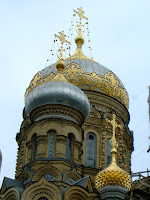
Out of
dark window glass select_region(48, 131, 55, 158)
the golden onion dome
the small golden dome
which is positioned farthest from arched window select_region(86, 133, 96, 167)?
the small golden dome

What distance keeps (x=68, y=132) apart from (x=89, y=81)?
4.36 m

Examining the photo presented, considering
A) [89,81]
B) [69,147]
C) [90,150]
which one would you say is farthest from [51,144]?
[89,81]

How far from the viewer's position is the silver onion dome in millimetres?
16703

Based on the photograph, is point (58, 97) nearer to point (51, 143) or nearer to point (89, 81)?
point (51, 143)

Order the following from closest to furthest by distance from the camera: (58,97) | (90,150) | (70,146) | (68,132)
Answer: (68,132) < (70,146) < (58,97) < (90,150)

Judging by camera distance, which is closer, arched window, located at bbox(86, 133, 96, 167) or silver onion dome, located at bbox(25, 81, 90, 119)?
silver onion dome, located at bbox(25, 81, 90, 119)

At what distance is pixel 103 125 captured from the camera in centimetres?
2008

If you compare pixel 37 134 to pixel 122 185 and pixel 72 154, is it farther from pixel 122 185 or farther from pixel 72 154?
pixel 122 185

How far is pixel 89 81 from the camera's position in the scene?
67.1ft

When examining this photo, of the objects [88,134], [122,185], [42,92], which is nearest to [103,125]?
[88,134]

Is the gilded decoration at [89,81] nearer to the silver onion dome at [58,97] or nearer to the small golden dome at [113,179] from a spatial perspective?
the silver onion dome at [58,97]

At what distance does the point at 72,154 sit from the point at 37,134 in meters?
1.06

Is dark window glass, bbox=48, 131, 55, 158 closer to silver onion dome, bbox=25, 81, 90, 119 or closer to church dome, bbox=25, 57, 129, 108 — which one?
silver onion dome, bbox=25, 81, 90, 119

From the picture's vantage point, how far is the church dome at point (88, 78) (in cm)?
2042
